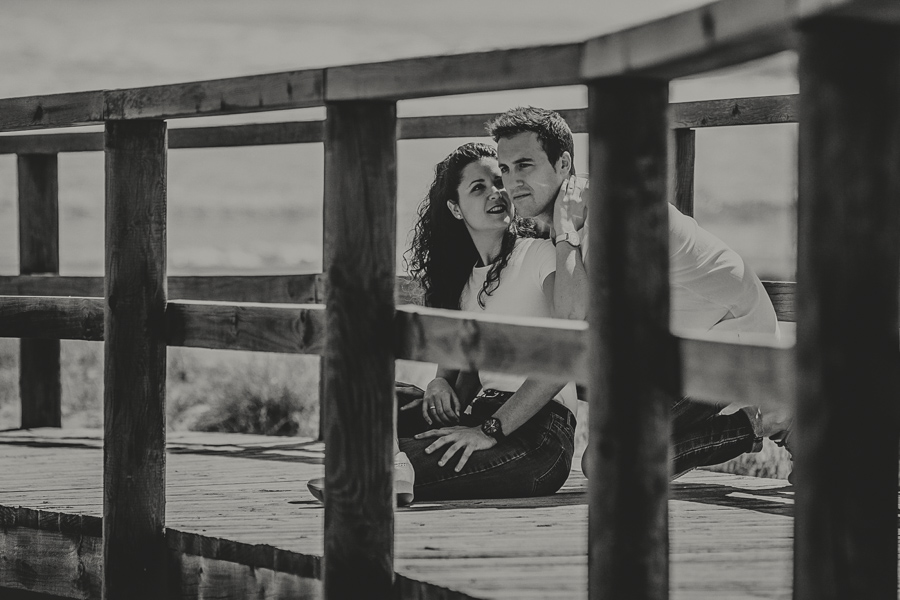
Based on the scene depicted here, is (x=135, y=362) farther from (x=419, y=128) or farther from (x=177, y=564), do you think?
(x=419, y=128)

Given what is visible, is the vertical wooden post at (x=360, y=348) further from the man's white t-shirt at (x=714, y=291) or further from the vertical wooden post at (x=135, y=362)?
the man's white t-shirt at (x=714, y=291)

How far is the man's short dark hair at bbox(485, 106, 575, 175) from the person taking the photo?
3836 millimetres

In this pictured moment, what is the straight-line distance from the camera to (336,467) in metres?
2.94

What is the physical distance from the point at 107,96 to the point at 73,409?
905 cm

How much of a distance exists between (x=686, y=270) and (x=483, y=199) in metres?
0.63

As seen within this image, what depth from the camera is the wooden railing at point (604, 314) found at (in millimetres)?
1696

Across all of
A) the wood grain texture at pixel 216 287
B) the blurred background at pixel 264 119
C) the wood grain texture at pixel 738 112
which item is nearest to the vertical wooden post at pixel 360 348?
the wood grain texture at pixel 738 112

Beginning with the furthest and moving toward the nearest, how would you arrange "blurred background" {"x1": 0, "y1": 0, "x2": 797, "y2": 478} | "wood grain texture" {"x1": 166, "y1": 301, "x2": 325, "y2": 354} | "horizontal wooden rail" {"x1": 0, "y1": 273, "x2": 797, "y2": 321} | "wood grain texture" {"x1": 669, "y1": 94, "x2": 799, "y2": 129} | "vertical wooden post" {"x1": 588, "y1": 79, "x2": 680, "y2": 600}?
1. "blurred background" {"x1": 0, "y1": 0, "x2": 797, "y2": 478}
2. "horizontal wooden rail" {"x1": 0, "y1": 273, "x2": 797, "y2": 321}
3. "wood grain texture" {"x1": 669, "y1": 94, "x2": 799, "y2": 129}
4. "wood grain texture" {"x1": 166, "y1": 301, "x2": 325, "y2": 354}
5. "vertical wooden post" {"x1": 588, "y1": 79, "x2": 680, "y2": 600}

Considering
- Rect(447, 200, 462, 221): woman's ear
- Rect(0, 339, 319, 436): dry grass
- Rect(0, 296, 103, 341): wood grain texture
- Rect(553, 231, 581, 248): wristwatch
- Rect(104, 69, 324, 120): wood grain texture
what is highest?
Rect(104, 69, 324, 120): wood grain texture

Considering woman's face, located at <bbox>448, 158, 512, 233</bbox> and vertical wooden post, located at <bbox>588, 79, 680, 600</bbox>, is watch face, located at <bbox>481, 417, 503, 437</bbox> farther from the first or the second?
vertical wooden post, located at <bbox>588, 79, 680, 600</bbox>

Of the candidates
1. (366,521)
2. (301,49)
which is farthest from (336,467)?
(301,49)

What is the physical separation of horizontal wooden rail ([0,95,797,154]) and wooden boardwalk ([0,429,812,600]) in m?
1.39

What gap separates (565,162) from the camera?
12.7 ft

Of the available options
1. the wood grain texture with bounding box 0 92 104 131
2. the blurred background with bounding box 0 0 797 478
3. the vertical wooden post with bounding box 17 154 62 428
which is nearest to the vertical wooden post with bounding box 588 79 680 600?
the wood grain texture with bounding box 0 92 104 131
